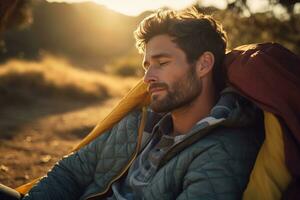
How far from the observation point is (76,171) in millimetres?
3291

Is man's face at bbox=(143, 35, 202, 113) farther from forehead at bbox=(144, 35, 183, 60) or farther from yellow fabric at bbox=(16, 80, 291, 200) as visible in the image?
yellow fabric at bbox=(16, 80, 291, 200)

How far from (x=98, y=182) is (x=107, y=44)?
55.7 meters

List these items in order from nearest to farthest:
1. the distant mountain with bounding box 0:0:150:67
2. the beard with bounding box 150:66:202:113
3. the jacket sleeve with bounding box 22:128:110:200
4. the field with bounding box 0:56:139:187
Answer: the beard with bounding box 150:66:202:113 < the jacket sleeve with bounding box 22:128:110:200 < the field with bounding box 0:56:139:187 < the distant mountain with bounding box 0:0:150:67

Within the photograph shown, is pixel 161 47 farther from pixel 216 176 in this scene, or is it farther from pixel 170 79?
pixel 216 176

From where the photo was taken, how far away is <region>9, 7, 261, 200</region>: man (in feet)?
8.12

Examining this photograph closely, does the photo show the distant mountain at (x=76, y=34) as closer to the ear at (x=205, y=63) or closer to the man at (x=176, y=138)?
the man at (x=176, y=138)

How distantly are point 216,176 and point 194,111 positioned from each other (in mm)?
633

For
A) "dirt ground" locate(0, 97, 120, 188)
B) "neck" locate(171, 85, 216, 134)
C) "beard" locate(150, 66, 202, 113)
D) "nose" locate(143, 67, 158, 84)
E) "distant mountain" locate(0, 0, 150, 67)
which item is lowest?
"neck" locate(171, 85, 216, 134)

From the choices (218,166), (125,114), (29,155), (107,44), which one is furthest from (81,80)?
(107,44)

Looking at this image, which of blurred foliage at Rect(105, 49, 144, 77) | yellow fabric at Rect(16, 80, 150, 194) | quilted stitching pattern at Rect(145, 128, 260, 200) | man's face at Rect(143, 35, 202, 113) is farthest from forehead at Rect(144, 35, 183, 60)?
blurred foliage at Rect(105, 49, 144, 77)

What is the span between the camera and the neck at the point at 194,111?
2.93 meters

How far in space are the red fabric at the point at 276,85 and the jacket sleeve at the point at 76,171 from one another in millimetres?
1086

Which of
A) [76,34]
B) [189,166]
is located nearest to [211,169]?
[189,166]

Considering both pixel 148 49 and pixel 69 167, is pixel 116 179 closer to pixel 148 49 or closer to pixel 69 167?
pixel 69 167
